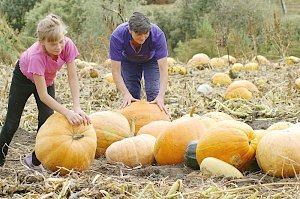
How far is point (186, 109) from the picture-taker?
6.91 m

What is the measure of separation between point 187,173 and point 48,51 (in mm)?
1239

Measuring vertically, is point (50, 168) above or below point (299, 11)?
above

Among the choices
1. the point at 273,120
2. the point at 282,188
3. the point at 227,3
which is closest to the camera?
the point at 282,188

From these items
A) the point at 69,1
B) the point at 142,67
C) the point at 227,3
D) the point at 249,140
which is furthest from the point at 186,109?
the point at 69,1

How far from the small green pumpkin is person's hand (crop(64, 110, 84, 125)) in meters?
0.73

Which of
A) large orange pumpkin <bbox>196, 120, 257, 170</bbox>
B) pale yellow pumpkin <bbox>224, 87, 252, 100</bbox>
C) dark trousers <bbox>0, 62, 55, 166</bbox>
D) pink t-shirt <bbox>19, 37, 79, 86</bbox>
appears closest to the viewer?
large orange pumpkin <bbox>196, 120, 257, 170</bbox>

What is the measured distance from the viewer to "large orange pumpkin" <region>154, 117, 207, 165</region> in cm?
432

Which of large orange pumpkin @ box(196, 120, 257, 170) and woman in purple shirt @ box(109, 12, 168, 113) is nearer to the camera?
large orange pumpkin @ box(196, 120, 257, 170)

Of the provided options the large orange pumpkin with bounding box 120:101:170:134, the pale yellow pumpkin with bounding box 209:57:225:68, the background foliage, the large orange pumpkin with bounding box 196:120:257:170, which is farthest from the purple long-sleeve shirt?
the background foliage

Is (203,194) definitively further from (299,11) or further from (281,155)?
(299,11)

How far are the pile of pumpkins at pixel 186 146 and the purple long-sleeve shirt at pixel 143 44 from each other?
1312 mm

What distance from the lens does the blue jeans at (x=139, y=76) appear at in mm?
6352

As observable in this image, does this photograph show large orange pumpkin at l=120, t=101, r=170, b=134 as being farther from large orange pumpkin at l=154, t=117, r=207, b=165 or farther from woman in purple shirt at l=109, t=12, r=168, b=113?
large orange pumpkin at l=154, t=117, r=207, b=165

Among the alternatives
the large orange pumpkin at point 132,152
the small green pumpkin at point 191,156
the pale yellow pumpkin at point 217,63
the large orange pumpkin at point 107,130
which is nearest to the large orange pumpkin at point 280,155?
→ the small green pumpkin at point 191,156
